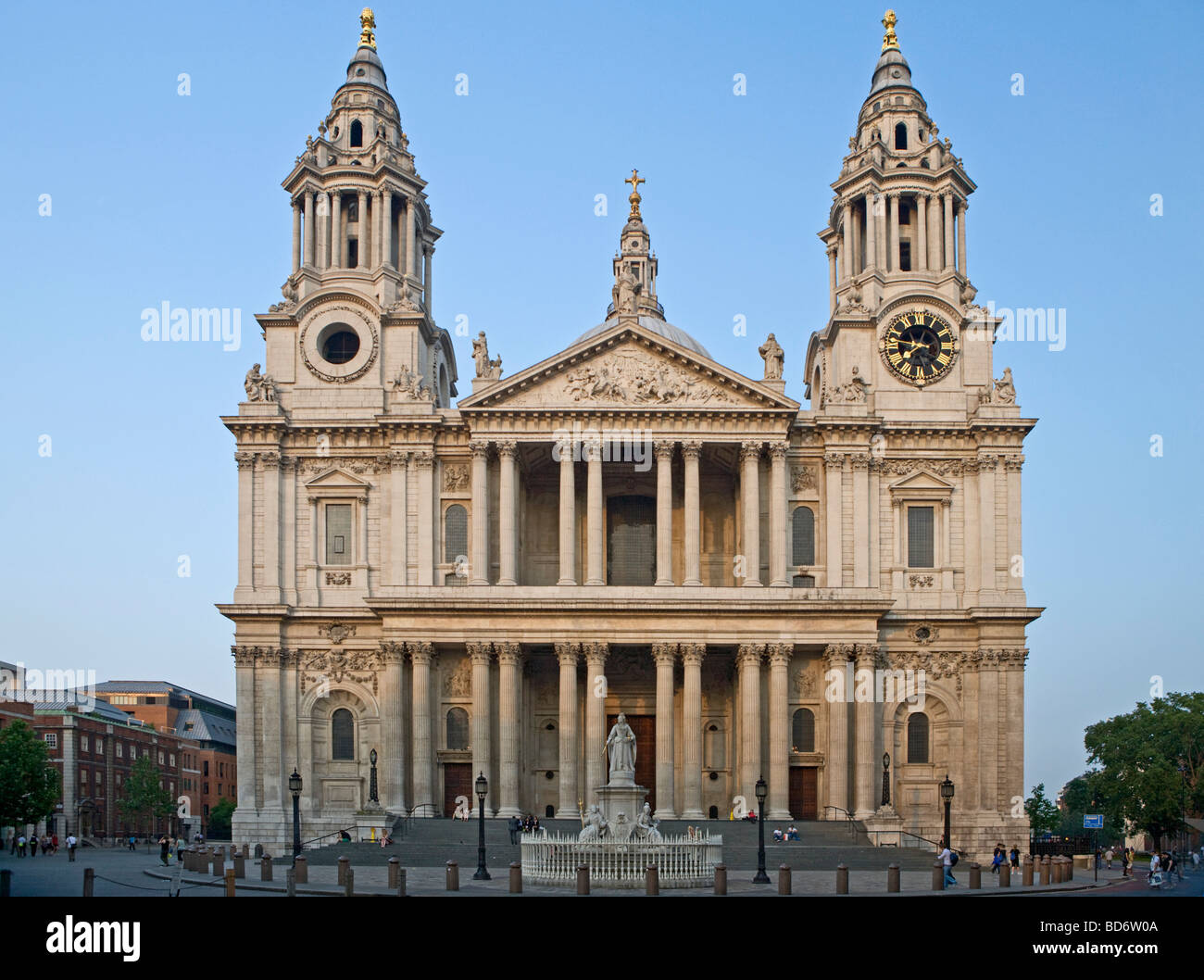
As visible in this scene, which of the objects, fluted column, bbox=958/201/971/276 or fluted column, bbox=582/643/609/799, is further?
→ fluted column, bbox=958/201/971/276

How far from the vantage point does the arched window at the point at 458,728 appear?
63.1 m

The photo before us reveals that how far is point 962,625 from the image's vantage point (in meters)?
64.1

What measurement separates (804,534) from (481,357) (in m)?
16.3

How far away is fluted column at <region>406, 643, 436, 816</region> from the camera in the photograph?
61188mm

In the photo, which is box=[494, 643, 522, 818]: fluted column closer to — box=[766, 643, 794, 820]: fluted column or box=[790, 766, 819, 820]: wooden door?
box=[766, 643, 794, 820]: fluted column

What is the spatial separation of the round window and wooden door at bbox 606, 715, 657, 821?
66.9ft

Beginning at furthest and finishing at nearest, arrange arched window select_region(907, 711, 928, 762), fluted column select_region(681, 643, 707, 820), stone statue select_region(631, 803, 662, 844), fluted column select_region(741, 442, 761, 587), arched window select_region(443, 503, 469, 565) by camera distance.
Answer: arched window select_region(443, 503, 469, 565) < arched window select_region(907, 711, 928, 762) < fluted column select_region(741, 442, 761, 587) < fluted column select_region(681, 643, 707, 820) < stone statue select_region(631, 803, 662, 844)

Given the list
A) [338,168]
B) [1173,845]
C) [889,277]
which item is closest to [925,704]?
[889,277]

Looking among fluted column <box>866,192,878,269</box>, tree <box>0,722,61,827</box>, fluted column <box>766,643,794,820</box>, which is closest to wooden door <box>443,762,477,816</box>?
fluted column <box>766,643,794,820</box>

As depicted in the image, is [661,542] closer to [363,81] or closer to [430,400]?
→ [430,400]

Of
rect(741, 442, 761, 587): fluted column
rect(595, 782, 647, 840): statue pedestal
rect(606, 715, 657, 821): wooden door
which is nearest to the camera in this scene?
rect(595, 782, 647, 840): statue pedestal

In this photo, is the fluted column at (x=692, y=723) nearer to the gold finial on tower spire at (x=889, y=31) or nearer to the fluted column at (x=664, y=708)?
the fluted column at (x=664, y=708)

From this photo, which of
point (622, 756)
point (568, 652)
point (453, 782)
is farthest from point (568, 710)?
point (622, 756)

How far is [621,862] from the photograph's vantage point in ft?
120
